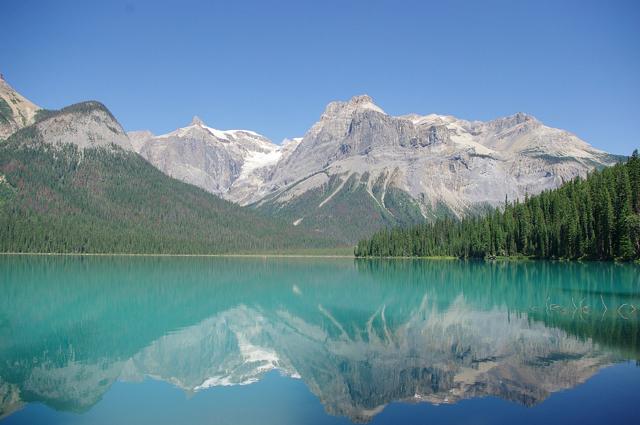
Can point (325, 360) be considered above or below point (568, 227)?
below

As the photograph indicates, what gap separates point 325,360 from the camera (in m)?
26.8

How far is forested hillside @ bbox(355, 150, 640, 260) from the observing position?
8931 centimetres

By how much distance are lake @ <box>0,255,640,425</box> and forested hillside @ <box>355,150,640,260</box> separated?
46.8 metres

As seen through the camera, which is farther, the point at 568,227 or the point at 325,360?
the point at 568,227

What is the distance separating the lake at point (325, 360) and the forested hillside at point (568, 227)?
46.8 m

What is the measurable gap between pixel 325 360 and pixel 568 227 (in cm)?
8966

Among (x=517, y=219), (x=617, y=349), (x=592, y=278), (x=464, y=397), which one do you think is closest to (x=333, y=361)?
(x=464, y=397)

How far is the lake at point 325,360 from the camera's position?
18.5 meters

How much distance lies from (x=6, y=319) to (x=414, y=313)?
101 ft

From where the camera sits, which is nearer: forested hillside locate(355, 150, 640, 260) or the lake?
the lake

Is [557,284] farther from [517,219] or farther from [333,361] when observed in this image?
[517,219]

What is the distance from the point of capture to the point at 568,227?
4008 inches

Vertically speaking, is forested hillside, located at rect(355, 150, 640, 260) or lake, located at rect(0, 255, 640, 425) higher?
forested hillside, located at rect(355, 150, 640, 260)

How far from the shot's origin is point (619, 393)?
1894 centimetres
